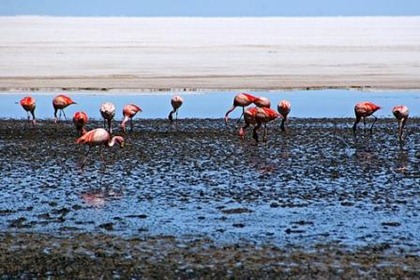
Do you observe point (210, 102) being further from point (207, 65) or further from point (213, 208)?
point (213, 208)

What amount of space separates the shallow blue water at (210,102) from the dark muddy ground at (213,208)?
4.64m

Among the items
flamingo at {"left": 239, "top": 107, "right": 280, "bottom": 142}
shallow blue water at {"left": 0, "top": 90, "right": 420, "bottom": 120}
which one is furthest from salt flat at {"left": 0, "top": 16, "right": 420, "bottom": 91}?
flamingo at {"left": 239, "top": 107, "right": 280, "bottom": 142}

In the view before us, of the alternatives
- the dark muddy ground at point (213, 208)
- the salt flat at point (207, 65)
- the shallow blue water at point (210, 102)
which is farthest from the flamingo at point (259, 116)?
the salt flat at point (207, 65)

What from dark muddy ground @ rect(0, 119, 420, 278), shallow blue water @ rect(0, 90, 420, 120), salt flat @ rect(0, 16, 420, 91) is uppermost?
salt flat @ rect(0, 16, 420, 91)

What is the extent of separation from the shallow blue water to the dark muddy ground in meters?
4.64

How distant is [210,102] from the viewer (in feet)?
78.7

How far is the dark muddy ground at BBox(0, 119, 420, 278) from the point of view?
7551 mm

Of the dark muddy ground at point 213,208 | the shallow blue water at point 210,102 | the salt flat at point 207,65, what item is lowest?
the dark muddy ground at point 213,208

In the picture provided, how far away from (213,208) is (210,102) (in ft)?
46.8

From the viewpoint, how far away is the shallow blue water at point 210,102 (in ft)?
68.2

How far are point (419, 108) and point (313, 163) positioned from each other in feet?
31.9

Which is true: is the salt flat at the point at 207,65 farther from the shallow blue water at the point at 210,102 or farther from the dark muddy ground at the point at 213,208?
the dark muddy ground at the point at 213,208

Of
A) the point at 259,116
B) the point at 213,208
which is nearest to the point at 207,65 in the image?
the point at 259,116

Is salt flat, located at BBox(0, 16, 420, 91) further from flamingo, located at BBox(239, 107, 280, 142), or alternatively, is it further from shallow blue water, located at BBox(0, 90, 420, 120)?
flamingo, located at BBox(239, 107, 280, 142)
